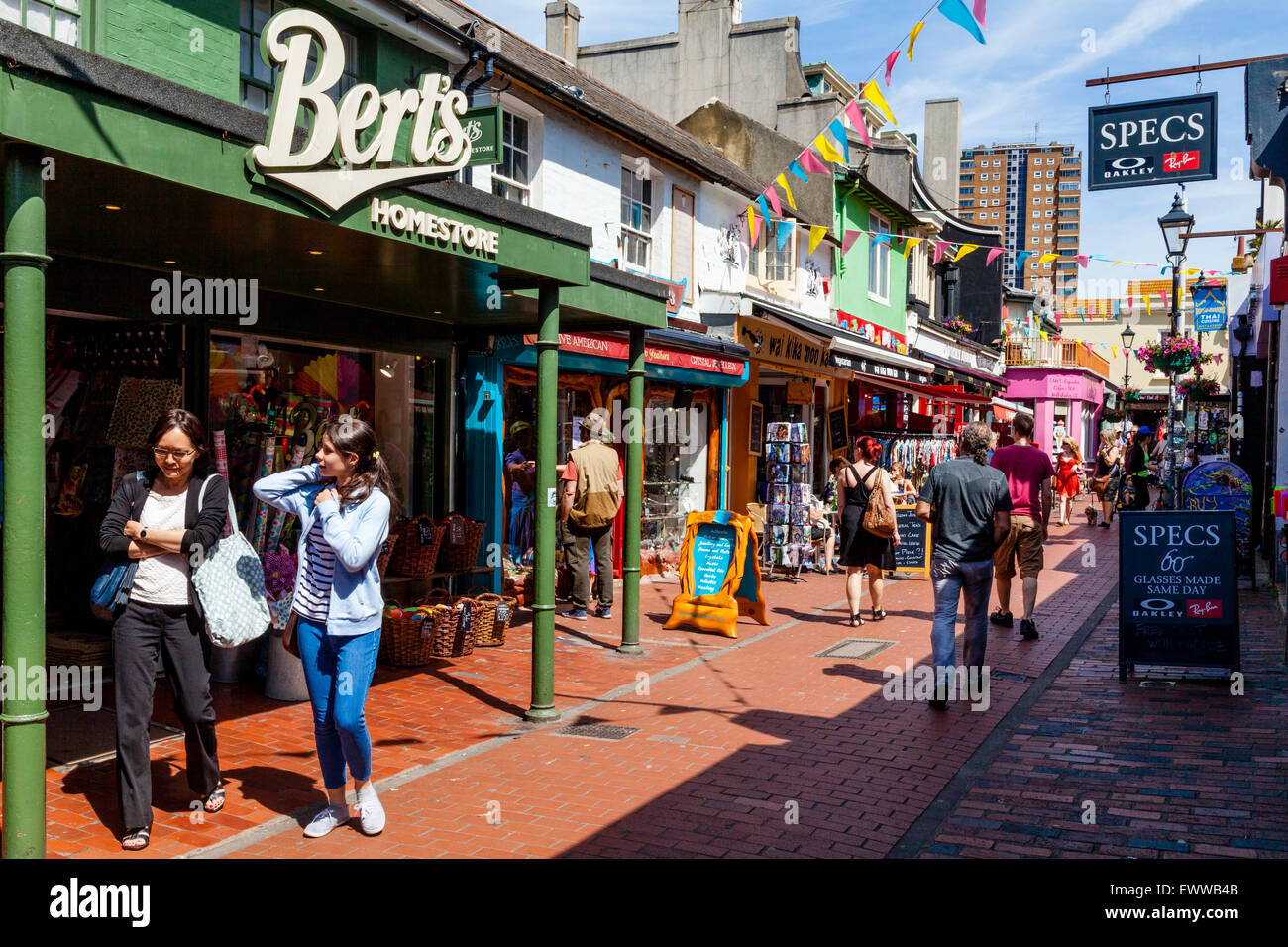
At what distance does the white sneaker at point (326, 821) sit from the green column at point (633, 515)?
430 centimetres

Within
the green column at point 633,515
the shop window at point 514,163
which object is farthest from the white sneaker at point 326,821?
the shop window at point 514,163

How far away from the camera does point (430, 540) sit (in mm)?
9242

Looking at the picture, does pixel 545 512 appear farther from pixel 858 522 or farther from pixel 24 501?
pixel 858 522

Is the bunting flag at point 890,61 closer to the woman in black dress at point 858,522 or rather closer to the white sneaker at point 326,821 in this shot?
the woman in black dress at point 858,522

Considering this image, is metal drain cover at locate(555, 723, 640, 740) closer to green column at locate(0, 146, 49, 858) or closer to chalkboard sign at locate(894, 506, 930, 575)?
green column at locate(0, 146, 49, 858)

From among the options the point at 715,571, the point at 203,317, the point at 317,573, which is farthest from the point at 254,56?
the point at 317,573

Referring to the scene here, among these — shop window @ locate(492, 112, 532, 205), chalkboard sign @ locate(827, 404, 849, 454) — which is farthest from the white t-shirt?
chalkboard sign @ locate(827, 404, 849, 454)

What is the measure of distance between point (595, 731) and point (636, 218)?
8.71m

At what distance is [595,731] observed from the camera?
6.59m

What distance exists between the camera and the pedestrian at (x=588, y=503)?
10.3 metres

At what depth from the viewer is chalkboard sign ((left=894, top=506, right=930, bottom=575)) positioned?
47.0ft

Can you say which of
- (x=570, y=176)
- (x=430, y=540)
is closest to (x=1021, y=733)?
(x=430, y=540)

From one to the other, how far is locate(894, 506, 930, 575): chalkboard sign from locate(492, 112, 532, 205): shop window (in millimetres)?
6583

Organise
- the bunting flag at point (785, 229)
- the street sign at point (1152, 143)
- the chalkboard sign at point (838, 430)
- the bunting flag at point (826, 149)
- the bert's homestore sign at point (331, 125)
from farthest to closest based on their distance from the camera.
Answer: the bunting flag at point (785, 229)
the chalkboard sign at point (838, 430)
the bunting flag at point (826, 149)
the street sign at point (1152, 143)
the bert's homestore sign at point (331, 125)
